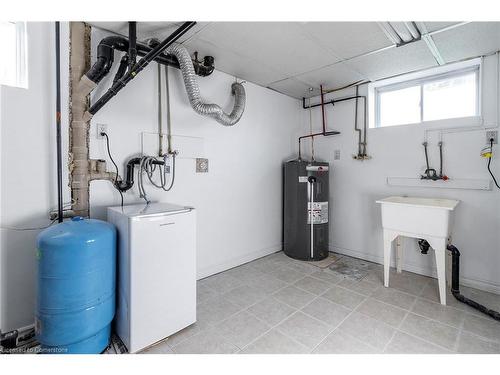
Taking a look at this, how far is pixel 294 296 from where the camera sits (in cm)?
234

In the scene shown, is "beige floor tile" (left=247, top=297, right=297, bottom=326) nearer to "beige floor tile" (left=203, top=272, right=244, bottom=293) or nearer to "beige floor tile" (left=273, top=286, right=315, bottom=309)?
"beige floor tile" (left=273, top=286, right=315, bottom=309)

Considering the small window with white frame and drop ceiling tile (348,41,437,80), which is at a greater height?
drop ceiling tile (348,41,437,80)

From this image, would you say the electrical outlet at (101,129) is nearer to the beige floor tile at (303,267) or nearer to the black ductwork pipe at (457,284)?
the beige floor tile at (303,267)

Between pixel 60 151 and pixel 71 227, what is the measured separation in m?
0.69

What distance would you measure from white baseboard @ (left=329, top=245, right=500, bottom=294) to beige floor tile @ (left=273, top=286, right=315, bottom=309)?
4.39 ft

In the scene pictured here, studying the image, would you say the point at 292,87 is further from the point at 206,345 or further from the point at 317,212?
the point at 206,345

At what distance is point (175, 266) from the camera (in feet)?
5.74

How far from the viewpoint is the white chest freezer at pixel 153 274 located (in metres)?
1.58

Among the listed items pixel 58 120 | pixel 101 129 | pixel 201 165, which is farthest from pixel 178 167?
pixel 58 120

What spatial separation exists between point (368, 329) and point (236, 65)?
9.39ft

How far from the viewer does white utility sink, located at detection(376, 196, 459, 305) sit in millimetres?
2145

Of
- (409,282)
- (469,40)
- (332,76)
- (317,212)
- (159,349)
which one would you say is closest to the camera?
(159,349)

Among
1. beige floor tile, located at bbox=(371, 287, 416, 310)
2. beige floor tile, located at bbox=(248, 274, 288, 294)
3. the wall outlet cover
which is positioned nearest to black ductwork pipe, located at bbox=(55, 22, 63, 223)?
the wall outlet cover

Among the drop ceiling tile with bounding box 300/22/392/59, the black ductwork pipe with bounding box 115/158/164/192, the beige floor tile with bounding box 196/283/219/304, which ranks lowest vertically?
the beige floor tile with bounding box 196/283/219/304
